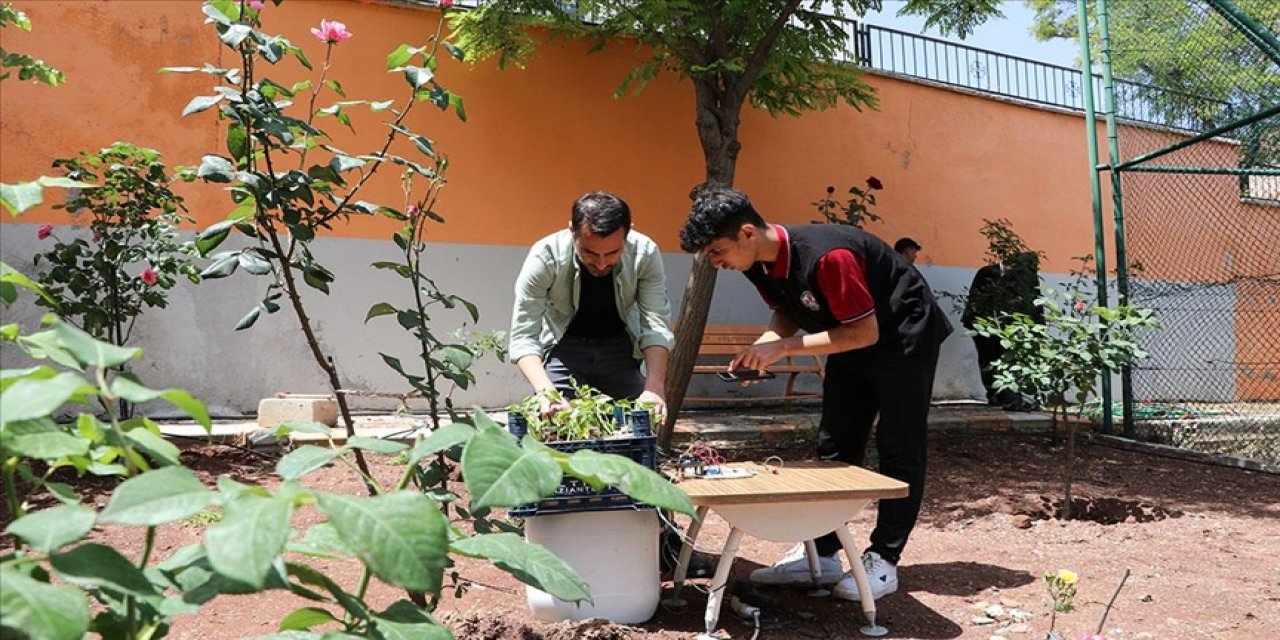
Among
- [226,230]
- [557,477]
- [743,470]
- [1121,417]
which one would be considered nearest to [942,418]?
[1121,417]

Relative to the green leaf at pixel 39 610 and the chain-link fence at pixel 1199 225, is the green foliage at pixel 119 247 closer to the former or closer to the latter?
the green leaf at pixel 39 610

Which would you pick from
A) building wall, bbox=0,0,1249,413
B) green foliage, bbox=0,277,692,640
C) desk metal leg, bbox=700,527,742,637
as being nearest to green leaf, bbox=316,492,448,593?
green foliage, bbox=0,277,692,640

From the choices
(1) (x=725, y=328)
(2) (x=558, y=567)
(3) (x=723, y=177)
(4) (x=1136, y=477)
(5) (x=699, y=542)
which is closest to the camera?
(2) (x=558, y=567)

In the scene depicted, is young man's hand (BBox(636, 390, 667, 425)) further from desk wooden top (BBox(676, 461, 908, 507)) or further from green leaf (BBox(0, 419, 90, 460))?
green leaf (BBox(0, 419, 90, 460))

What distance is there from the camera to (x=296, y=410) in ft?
19.9

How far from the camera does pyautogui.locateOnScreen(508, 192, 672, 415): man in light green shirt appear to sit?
11.3 ft

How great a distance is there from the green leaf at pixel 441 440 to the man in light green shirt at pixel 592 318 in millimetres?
2092

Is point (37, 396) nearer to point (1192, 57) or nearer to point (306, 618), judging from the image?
point (306, 618)

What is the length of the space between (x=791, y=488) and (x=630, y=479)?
1888mm

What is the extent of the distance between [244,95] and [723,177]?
515cm

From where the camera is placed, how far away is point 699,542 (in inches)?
178

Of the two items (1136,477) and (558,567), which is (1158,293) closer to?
(1136,477)

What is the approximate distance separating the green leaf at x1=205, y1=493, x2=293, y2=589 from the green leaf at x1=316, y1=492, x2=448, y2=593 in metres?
0.04

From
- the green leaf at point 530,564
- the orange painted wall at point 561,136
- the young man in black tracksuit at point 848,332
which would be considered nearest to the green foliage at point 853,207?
the orange painted wall at point 561,136
